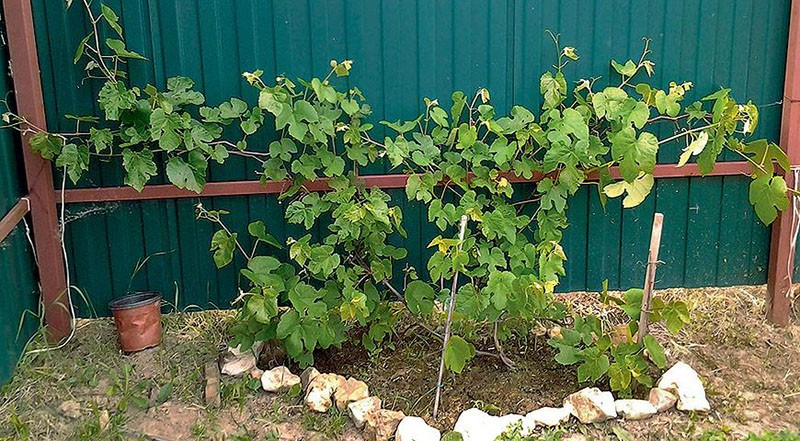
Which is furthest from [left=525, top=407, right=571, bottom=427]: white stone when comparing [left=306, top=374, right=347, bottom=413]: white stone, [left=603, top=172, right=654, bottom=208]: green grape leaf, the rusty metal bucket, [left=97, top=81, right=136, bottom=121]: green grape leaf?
[left=97, top=81, right=136, bottom=121]: green grape leaf

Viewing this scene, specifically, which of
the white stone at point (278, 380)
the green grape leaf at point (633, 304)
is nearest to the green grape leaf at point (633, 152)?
the green grape leaf at point (633, 304)

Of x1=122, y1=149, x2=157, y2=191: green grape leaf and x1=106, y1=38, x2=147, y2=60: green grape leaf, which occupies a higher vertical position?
x1=106, y1=38, x2=147, y2=60: green grape leaf

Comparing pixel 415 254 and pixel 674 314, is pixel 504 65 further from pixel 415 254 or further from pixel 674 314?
pixel 674 314

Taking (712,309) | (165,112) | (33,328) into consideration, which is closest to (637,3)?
(712,309)

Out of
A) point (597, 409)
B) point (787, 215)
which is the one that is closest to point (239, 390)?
point (597, 409)

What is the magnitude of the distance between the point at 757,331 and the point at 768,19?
1.29 metres

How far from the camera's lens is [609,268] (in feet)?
11.4

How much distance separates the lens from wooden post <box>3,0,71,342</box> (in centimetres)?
289

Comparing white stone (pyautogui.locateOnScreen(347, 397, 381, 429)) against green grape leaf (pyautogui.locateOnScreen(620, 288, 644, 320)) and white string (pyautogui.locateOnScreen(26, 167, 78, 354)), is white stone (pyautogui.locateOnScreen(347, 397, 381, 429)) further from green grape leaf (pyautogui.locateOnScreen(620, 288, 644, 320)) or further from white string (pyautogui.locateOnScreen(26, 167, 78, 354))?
white string (pyautogui.locateOnScreen(26, 167, 78, 354))

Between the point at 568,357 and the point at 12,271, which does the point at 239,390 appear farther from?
the point at 568,357

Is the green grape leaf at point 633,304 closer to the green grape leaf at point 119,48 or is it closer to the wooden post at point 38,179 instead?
the green grape leaf at point 119,48

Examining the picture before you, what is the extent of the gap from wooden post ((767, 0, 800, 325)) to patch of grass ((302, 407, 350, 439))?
6.38ft

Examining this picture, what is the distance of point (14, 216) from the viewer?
2838 mm

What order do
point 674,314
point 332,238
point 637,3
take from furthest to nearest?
1. point 637,3
2. point 332,238
3. point 674,314
